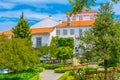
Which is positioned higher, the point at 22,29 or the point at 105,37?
the point at 22,29

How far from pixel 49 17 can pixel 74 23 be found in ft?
26.2

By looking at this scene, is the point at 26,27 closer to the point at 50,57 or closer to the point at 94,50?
the point at 50,57

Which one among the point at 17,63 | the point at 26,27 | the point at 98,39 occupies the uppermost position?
the point at 26,27

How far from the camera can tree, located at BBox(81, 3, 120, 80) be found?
80.2 ft

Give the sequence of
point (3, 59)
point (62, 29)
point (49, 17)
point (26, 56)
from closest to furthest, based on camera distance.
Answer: point (3, 59)
point (26, 56)
point (62, 29)
point (49, 17)

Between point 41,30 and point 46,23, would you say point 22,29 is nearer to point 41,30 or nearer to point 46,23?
A: point 41,30

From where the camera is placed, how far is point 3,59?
26734 mm

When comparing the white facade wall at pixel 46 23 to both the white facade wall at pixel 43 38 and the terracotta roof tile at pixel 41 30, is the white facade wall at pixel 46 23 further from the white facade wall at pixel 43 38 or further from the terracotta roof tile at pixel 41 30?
the white facade wall at pixel 43 38

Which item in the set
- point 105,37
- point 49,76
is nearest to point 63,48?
point 49,76

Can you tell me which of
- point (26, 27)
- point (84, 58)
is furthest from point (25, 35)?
point (84, 58)

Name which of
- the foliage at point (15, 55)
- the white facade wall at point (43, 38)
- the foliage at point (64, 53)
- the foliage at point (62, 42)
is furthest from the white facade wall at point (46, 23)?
the foliage at point (15, 55)

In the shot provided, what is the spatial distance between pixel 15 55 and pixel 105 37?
7680mm

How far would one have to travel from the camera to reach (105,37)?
80.0ft

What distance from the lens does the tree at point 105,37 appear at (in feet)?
80.2
